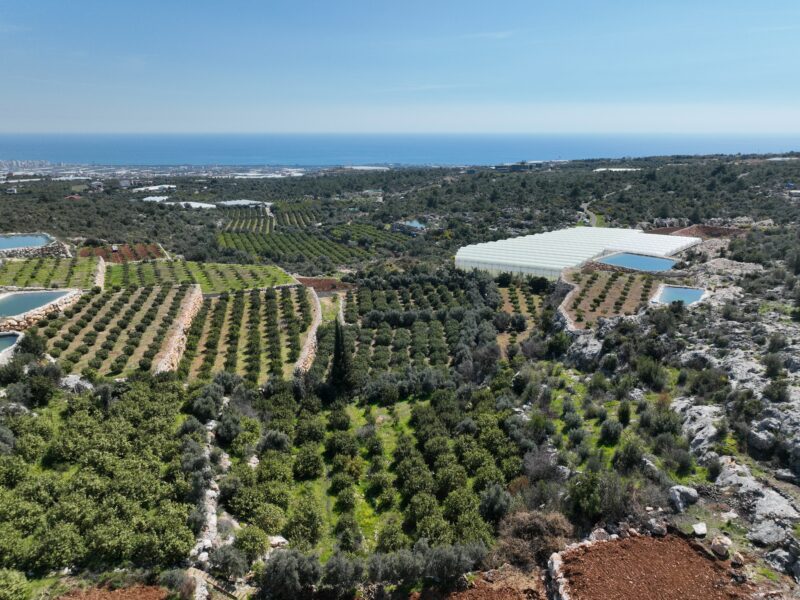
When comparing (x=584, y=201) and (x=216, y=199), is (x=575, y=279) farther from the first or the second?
(x=216, y=199)

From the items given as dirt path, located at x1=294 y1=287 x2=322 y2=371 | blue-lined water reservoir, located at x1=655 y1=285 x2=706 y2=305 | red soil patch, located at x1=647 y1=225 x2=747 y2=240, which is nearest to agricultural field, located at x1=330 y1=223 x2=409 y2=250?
dirt path, located at x1=294 y1=287 x2=322 y2=371

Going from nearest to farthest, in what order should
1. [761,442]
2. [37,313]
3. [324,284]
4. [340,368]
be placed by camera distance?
[761,442] → [340,368] → [37,313] → [324,284]

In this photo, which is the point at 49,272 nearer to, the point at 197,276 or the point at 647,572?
the point at 197,276

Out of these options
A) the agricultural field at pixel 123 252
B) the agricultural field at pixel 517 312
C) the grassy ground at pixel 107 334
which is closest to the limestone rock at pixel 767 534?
the agricultural field at pixel 517 312

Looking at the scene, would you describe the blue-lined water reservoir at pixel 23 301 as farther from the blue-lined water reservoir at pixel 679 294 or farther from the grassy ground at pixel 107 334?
the blue-lined water reservoir at pixel 679 294

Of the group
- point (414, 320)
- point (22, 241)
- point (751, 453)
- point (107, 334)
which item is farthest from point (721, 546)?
point (22, 241)

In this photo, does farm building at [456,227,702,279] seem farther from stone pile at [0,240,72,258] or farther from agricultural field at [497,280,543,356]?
stone pile at [0,240,72,258]
